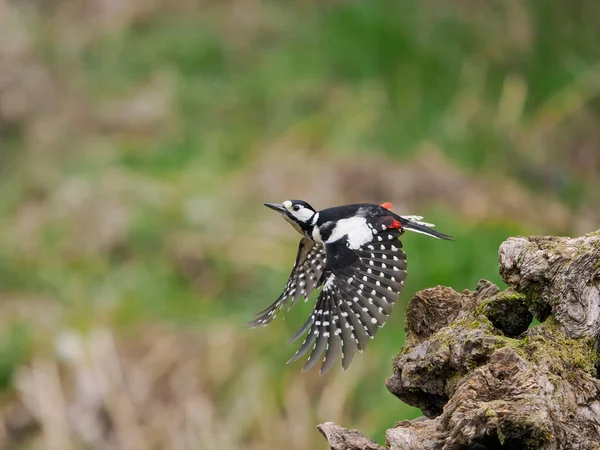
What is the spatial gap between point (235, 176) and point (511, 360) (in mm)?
7425

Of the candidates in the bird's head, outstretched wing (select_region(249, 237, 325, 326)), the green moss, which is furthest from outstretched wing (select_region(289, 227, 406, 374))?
the green moss

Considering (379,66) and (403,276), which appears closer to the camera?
(403,276)

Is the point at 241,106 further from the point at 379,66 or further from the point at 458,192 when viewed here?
the point at 458,192

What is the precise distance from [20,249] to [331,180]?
9.55 ft

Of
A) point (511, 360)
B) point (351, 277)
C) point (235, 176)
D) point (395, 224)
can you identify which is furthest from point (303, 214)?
point (235, 176)

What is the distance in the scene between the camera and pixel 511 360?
12.5 ft

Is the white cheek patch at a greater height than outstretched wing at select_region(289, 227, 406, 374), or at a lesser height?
greater

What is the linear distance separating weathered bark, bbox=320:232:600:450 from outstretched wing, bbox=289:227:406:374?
2.89ft

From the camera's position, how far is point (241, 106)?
1234cm

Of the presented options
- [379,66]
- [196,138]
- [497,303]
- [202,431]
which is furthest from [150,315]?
[497,303]

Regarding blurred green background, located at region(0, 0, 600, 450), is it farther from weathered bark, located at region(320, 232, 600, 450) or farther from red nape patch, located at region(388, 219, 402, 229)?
weathered bark, located at region(320, 232, 600, 450)

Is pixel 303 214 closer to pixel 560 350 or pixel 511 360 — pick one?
pixel 560 350

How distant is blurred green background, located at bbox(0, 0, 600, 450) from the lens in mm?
8531

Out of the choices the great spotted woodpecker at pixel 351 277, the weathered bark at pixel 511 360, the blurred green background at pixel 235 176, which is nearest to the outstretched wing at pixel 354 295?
the great spotted woodpecker at pixel 351 277
